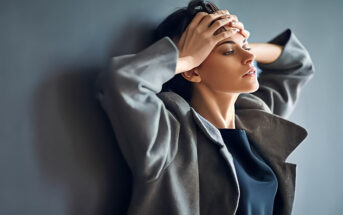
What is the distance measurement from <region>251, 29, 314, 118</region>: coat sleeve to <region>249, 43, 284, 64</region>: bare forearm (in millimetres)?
20

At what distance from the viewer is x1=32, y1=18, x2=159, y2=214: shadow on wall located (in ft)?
3.37

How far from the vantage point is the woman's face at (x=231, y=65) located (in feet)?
3.92

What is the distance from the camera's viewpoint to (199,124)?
3.74 feet

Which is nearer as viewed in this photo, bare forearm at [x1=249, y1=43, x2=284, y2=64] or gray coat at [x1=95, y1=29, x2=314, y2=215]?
gray coat at [x1=95, y1=29, x2=314, y2=215]

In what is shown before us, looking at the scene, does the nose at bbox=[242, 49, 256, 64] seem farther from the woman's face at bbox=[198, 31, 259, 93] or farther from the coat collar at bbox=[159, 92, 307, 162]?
the coat collar at bbox=[159, 92, 307, 162]

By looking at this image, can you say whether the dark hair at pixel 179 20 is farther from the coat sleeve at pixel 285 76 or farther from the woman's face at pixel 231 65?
the coat sleeve at pixel 285 76

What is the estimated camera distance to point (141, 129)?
100cm

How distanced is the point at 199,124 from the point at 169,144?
0.37 ft

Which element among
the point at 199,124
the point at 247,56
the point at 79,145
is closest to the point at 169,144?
the point at 199,124

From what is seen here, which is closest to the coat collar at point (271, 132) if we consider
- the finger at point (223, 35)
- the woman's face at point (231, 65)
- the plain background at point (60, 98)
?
the woman's face at point (231, 65)

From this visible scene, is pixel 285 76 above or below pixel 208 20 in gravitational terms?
below

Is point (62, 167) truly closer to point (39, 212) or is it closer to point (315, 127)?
point (39, 212)

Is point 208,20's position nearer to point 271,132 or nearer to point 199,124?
point 199,124

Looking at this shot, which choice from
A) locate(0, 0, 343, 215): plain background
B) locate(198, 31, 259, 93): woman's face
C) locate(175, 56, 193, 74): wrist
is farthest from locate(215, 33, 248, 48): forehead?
locate(0, 0, 343, 215): plain background
